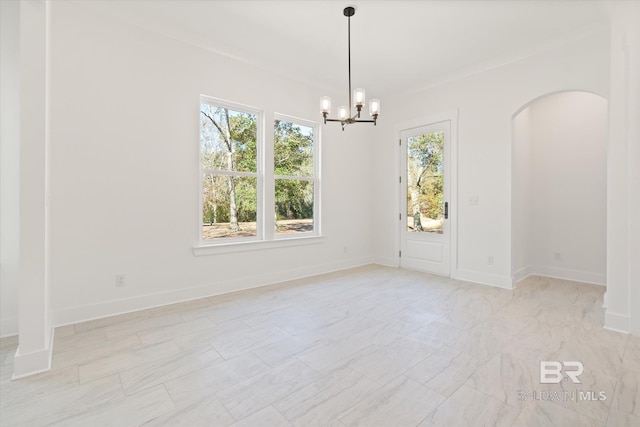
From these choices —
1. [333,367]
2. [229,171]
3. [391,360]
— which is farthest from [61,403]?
[229,171]

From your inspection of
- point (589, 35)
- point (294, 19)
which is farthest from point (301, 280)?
point (589, 35)

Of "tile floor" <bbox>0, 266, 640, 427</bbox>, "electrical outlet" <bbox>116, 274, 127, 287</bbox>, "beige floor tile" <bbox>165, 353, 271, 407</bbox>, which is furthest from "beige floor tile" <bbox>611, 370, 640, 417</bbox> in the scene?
"electrical outlet" <bbox>116, 274, 127, 287</bbox>

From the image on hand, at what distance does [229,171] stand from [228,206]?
0.47 m

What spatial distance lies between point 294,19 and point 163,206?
252 centimetres

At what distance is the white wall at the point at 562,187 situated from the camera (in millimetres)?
4344

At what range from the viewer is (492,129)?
4238 mm

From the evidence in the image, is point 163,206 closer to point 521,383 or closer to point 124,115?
point 124,115

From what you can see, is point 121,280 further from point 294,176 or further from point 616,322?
point 616,322

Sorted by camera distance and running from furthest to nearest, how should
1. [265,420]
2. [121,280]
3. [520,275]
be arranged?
1. [520,275]
2. [121,280]
3. [265,420]

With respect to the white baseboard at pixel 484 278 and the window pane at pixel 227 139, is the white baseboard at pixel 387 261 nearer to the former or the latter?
the white baseboard at pixel 484 278

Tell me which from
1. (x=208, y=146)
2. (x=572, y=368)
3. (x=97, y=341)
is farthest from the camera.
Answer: (x=208, y=146)

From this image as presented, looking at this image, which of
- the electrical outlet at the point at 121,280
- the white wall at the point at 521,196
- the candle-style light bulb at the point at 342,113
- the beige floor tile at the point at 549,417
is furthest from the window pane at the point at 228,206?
the white wall at the point at 521,196

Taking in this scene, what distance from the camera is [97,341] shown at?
251 cm

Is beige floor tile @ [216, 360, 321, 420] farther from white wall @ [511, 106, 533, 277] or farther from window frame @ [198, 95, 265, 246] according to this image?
white wall @ [511, 106, 533, 277]
